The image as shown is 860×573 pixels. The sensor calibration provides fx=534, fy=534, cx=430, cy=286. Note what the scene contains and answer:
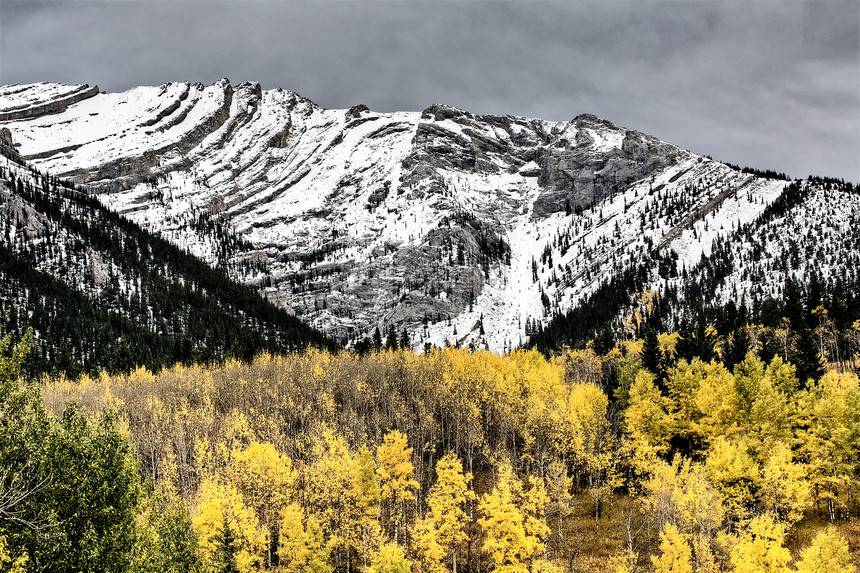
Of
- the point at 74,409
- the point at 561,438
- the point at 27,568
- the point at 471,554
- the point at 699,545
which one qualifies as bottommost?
the point at 471,554

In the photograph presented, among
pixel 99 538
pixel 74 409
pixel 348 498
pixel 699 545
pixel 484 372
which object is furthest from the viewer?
pixel 484 372

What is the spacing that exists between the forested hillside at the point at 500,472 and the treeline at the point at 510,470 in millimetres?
259

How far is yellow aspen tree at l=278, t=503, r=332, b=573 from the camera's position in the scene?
46.5 metres

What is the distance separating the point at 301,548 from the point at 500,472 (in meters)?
21.0

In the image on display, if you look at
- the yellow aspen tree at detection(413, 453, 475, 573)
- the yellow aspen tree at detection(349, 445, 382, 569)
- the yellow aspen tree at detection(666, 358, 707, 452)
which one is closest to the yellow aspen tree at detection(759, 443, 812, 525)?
the yellow aspen tree at detection(666, 358, 707, 452)

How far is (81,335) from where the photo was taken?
178 m

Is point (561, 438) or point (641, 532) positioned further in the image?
point (561, 438)

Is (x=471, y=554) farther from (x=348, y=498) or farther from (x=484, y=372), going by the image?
(x=484, y=372)

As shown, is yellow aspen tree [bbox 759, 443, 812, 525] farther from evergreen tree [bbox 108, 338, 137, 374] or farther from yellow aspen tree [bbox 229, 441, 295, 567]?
evergreen tree [bbox 108, 338, 137, 374]

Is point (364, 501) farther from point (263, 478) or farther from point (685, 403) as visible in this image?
point (685, 403)

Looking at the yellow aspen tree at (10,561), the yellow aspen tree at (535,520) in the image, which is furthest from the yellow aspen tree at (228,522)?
the yellow aspen tree at (10,561)

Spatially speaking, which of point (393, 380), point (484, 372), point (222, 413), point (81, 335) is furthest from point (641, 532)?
point (81, 335)

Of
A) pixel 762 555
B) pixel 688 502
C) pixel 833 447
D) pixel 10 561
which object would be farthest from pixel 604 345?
pixel 10 561

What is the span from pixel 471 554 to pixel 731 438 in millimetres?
31693
